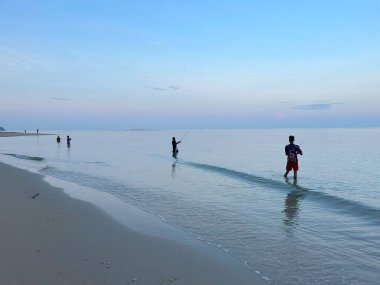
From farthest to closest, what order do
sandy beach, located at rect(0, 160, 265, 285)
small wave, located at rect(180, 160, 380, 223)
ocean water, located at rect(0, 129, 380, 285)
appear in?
1. small wave, located at rect(180, 160, 380, 223)
2. ocean water, located at rect(0, 129, 380, 285)
3. sandy beach, located at rect(0, 160, 265, 285)

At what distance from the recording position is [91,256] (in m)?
6.29

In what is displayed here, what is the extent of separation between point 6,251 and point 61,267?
1245 mm

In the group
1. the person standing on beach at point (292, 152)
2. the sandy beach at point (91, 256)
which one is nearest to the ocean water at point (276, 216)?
the sandy beach at point (91, 256)

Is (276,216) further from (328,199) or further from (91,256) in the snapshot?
(91,256)

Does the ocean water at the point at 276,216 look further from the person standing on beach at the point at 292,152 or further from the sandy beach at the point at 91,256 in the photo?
the person standing on beach at the point at 292,152

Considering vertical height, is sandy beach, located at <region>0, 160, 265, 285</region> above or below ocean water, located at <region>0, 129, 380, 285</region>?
above

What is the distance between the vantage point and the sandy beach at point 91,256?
17.7 feet

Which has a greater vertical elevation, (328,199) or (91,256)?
(91,256)

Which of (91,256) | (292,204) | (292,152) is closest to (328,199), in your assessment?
(292,204)

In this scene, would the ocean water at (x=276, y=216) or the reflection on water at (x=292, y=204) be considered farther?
the reflection on water at (x=292, y=204)

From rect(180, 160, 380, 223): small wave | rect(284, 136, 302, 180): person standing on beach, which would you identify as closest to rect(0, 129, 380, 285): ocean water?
rect(180, 160, 380, 223): small wave

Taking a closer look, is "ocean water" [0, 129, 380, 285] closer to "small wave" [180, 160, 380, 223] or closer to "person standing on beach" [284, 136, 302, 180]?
"small wave" [180, 160, 380, 223]

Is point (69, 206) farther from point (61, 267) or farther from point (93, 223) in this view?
point (61, 267)

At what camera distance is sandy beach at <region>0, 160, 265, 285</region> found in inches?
212
